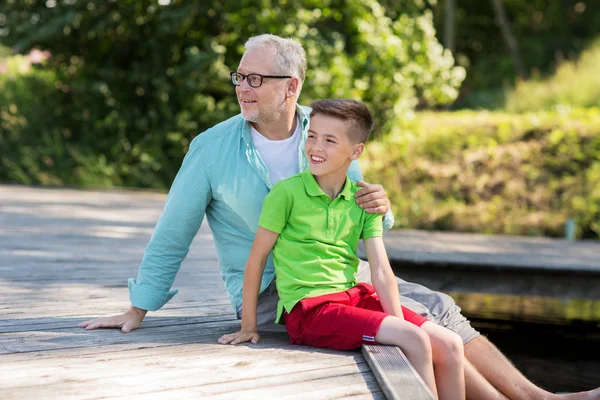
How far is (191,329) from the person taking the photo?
3.25 metres

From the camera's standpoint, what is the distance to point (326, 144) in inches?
113

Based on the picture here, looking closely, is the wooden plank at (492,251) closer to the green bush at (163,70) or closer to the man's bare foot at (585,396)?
the man's bare foot at (585,396)

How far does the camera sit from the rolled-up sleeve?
120 inches

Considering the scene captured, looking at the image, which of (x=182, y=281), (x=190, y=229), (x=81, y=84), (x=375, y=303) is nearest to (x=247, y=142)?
(x=190, y=229)

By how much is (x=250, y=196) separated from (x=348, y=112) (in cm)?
49

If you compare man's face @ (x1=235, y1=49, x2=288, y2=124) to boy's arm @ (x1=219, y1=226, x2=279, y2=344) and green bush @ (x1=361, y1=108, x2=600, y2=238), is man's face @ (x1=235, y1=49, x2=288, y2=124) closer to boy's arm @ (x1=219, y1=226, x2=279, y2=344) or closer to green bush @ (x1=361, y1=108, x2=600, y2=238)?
boy's arm @ (x1=219, y1=226, x2=279, y2=344)

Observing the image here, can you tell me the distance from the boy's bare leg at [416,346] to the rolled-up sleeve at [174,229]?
2.71ft

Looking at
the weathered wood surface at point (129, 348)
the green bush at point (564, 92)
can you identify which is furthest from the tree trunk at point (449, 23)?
the weathered wood surface at point (129, 348)

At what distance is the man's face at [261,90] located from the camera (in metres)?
2.98

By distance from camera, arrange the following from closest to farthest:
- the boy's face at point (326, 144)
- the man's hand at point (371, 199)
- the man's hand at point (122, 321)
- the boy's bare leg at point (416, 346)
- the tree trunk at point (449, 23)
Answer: the boy's bare leg at point (416, 346), the boy's face at point (326, 144), the man's hand at point (371, 199), the man's hand at point (122, 321), the tree trunk at point (449, 23)

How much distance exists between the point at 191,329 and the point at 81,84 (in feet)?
25.9

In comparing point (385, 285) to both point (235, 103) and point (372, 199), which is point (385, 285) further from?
point (235, 103)

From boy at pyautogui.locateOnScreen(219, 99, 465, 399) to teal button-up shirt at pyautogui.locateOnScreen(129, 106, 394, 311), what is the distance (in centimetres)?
20

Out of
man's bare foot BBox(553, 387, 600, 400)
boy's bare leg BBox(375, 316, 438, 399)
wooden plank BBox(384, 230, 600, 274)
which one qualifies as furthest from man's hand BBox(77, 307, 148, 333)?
wooden plank BBox(384, 230, 600, 274)
